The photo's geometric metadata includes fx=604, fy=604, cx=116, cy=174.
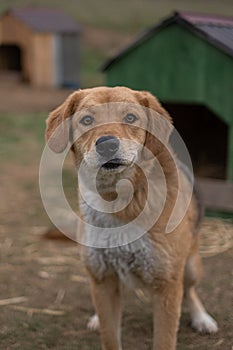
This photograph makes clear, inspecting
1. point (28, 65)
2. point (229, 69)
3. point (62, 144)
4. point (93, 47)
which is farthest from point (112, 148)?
point (93, 47)

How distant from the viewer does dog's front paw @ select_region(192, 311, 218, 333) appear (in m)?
3.99

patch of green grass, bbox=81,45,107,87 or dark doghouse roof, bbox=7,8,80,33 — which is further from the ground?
dark doghouse roof, bbox=7,8,80,33

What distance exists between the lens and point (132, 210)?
10.9 ft

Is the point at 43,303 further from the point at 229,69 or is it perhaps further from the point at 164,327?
the point at 229,69

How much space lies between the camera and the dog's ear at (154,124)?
10.9ft

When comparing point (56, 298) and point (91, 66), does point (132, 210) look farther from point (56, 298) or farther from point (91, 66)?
point (91, 66)

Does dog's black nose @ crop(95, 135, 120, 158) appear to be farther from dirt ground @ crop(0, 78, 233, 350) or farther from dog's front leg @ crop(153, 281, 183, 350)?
dirt ground @ crop(0, 78, 233, 350)

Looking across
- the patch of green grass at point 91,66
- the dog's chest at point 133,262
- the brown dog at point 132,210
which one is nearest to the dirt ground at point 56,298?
the brown dog at point 132,210

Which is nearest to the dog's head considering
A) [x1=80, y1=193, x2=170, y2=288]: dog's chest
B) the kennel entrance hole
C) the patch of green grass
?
[x1=80, y1=193, x2=170, y2=288]: dog's chest

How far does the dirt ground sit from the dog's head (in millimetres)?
1334

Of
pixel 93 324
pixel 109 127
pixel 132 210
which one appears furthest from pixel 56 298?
pixel 109 127

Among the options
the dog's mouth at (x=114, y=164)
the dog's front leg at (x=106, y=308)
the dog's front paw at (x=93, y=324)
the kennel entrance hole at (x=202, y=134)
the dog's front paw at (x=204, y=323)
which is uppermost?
the dog's mouth at (x=114, y=164)

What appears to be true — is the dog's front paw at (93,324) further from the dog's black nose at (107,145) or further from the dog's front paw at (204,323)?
the dog's black nose at (107,145)

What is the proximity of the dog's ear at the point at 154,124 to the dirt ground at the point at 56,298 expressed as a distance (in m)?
1.34
